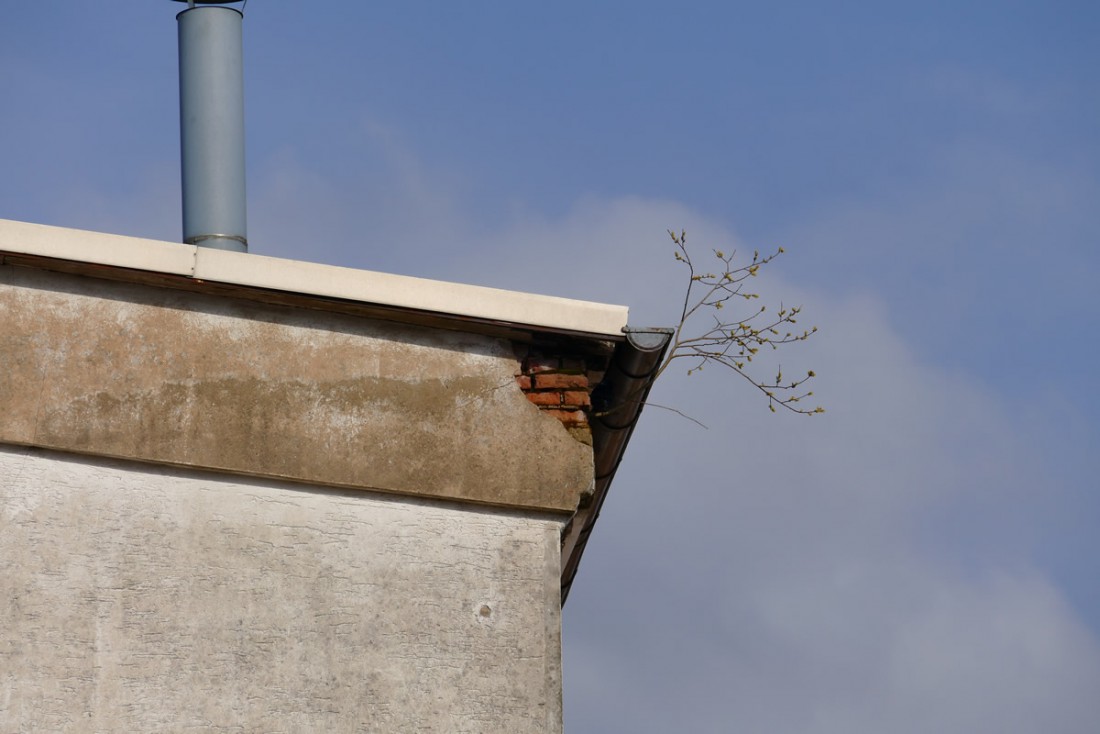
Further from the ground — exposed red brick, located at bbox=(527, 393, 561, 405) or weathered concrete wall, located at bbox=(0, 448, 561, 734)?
exposed red brick, located at bbox=(527, 393, 561, 405)

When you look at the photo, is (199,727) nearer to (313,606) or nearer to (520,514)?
(313,606)

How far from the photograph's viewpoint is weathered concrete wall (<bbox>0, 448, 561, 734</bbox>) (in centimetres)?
554

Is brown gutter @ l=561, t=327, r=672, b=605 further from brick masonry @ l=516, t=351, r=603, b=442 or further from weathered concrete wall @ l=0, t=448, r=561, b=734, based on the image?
weathered concrete wall @ l=0, t=448, r=561, b=734

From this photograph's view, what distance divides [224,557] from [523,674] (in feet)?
4.18

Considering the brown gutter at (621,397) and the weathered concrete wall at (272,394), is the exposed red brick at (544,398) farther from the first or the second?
the brown gutter at (621,397)

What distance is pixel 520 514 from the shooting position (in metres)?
6.18

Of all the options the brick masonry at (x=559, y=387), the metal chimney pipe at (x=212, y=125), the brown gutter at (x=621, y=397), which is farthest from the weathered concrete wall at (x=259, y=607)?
the metal chimney pipe at (x=212, y=125)

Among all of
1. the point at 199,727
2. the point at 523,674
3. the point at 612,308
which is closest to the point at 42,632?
the point at 199,727

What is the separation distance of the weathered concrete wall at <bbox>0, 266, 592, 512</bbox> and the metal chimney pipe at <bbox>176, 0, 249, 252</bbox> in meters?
1.46

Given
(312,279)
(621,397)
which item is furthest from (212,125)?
(621,397)

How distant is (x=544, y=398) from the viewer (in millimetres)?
6383

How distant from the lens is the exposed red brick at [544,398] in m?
6.37

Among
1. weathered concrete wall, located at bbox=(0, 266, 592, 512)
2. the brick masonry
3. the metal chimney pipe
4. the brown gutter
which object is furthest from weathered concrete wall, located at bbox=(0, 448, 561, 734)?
the metal chimney pipe

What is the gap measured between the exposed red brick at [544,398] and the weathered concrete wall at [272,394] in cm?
6
